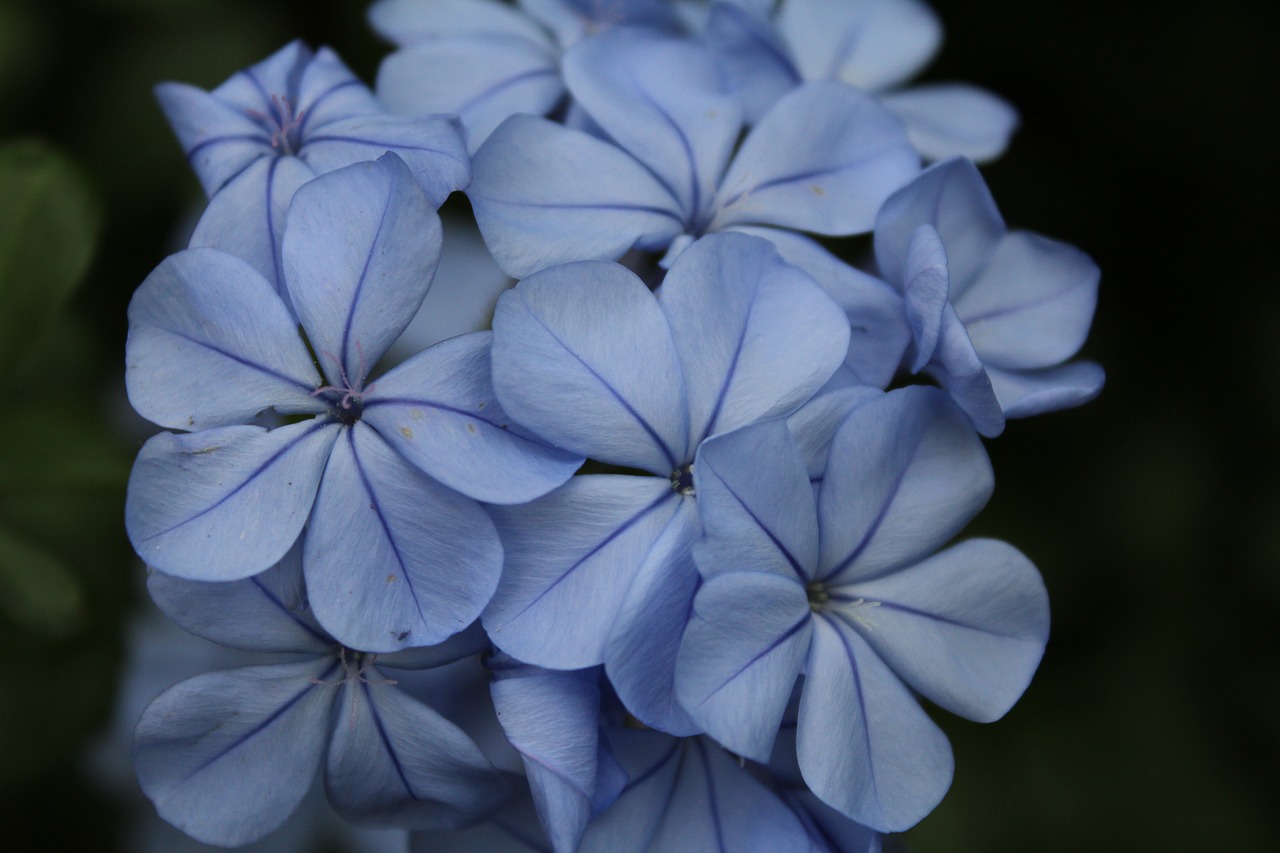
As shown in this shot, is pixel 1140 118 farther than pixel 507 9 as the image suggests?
Yes

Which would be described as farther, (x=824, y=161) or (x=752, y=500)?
(x=824, y=161)

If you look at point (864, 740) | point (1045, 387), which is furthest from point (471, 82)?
point (864, 740)

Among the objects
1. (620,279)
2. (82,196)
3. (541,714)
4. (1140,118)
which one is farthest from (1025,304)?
(82,196)

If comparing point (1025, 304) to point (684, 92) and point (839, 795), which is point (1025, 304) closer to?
point (684, 92)

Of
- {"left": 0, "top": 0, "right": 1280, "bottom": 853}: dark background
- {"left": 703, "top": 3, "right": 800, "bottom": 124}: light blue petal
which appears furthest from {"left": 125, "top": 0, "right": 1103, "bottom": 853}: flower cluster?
{"left": 0, "top": 0, "right": 1280, "bottom": 853}: dark background

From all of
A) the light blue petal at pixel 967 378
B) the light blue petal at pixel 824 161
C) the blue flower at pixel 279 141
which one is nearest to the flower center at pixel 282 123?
the blue flower at pixel 279 141

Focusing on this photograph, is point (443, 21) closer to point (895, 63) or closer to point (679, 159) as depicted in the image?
point (679, 159)
